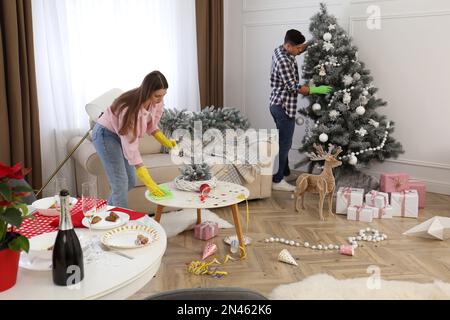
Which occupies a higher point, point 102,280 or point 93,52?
point 93,52

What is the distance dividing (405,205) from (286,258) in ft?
4.80

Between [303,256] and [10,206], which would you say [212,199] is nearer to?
[303,256]

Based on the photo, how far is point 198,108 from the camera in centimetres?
550

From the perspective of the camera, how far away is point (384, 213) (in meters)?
3.98

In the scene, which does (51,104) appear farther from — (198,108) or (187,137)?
(198,108)

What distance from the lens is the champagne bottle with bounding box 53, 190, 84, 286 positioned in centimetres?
145

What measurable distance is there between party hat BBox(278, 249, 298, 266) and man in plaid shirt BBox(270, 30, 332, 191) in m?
1.68

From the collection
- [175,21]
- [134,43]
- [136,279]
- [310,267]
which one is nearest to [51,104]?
[134,43]

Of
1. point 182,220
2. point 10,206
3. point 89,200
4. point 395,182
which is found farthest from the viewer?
point 395,182

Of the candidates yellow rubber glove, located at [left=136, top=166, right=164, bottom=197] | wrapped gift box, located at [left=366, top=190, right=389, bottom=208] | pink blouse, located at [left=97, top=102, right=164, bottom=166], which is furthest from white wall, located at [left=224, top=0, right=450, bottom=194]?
yellow rubber glove, located at [left=136, top=166, right=164, bottom=197]

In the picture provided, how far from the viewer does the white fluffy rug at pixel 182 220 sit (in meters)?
3.60

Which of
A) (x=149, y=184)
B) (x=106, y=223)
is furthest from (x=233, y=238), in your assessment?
(x=106, y=223)

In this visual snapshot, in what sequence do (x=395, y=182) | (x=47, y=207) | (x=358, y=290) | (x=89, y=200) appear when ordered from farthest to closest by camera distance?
1. (x=395, y=182)
2. (x=358, y=290)
3. (x=47, y=207)
4. (x=89, y=200)

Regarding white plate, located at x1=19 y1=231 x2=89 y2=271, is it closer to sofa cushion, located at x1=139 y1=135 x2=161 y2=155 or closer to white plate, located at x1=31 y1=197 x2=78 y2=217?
white plate, located at x1=31 y1=197 x2=78 y2=217
